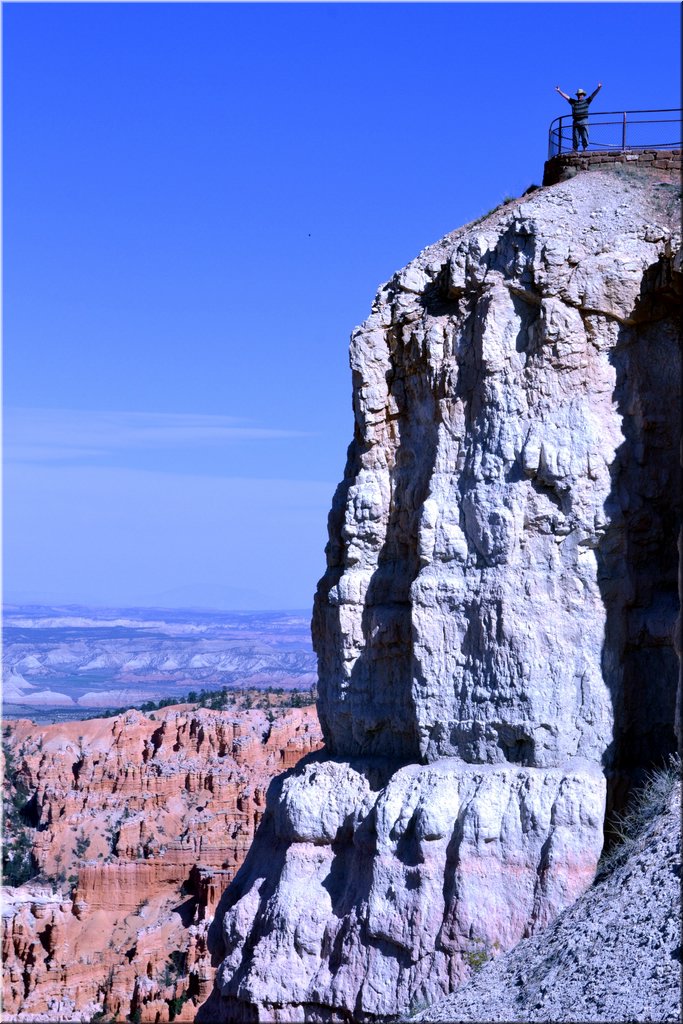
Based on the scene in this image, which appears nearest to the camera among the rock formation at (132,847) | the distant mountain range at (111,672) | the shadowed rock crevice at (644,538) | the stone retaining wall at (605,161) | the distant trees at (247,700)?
the shadowed rock crevice at (644,538)

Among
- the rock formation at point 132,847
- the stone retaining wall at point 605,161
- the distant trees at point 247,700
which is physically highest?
the stone retaining wall at point 605,161

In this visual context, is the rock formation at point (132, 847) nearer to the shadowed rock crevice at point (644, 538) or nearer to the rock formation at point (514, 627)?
the rock formation at point (514, 627)

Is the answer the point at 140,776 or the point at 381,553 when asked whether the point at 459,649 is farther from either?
the point at 140,776

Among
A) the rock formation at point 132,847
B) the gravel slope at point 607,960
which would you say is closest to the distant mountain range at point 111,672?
the rock formation at point 132,847

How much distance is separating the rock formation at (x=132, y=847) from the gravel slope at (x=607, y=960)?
105 ft

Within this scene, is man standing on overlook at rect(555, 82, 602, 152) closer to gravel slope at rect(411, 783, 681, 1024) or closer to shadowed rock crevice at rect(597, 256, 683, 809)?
shadowed rock crevice at rect(597, 256, 683, 809)

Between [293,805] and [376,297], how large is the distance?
7990mm

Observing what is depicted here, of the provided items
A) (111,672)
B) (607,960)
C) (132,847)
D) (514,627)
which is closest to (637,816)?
(607,960)

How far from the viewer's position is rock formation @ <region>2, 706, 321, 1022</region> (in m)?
55.2

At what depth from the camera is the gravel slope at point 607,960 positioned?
58.1 ft

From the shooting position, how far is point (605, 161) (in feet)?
78.1

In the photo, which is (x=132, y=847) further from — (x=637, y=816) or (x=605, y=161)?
(x=637, y=816)

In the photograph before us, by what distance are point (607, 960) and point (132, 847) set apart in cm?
5324

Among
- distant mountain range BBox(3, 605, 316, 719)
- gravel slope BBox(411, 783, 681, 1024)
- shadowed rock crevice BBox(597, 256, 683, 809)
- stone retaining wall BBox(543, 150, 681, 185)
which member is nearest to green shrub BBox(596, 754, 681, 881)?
gravel slope BBox(411, 783, 681, 1024)
